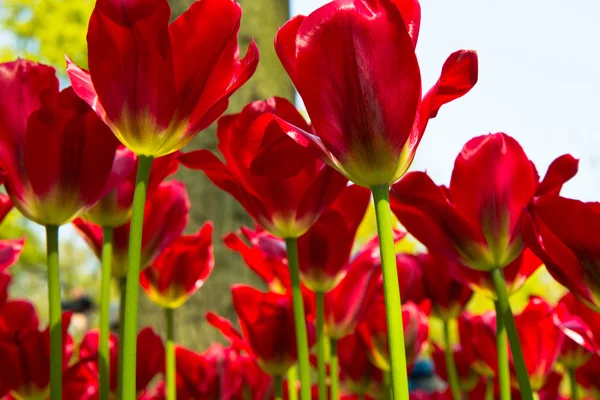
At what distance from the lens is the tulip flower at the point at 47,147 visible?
1.94ft

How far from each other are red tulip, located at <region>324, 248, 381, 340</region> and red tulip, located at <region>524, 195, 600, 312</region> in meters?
0.31

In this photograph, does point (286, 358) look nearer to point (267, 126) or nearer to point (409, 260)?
point (409, 260)

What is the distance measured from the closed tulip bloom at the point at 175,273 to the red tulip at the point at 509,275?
0.37 meters

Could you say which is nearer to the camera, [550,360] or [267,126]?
[267,126]

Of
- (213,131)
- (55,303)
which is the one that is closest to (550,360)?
(55,303)

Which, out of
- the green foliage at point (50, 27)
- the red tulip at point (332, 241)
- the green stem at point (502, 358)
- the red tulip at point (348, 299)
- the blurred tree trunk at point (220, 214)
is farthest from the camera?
the green foliage at point (50, 27)

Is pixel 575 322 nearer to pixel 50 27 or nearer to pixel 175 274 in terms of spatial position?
pixel 175 274

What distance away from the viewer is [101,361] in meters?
0.61

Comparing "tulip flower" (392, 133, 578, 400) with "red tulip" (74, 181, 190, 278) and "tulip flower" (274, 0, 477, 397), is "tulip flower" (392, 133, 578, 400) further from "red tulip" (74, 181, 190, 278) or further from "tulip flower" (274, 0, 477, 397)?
"red tulip" (74, 181, 190, 278)

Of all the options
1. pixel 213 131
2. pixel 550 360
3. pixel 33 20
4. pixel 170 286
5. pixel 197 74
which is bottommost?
pixel 550 360

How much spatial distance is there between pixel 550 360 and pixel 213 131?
4.24 ft

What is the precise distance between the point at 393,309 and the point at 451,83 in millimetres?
196

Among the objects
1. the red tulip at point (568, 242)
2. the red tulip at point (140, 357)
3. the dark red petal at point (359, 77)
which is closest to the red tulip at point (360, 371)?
the red tulip at point (140, 357)

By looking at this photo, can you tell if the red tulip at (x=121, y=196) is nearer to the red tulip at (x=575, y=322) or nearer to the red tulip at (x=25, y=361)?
the red tulip at (x=25, y=361)
